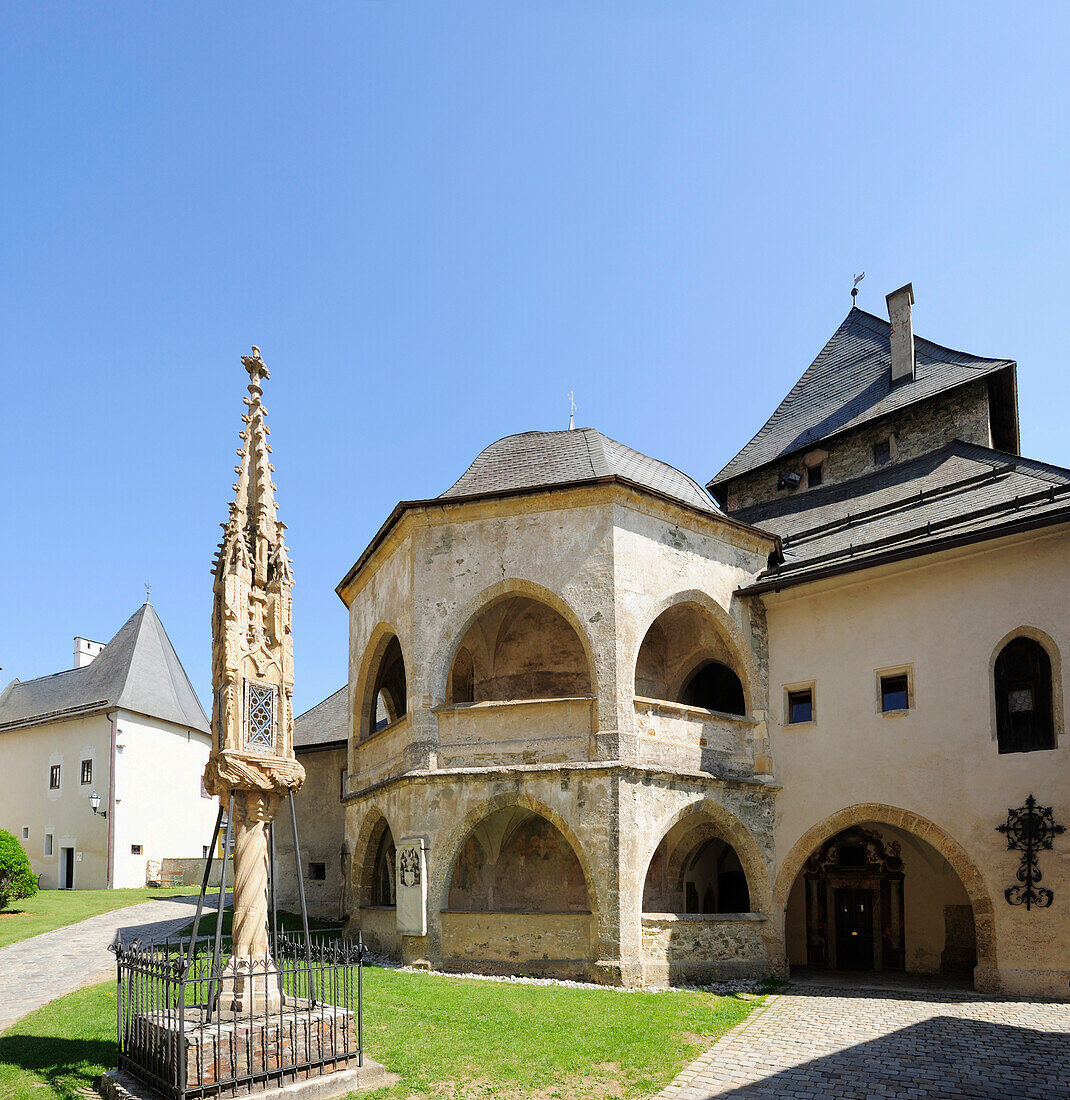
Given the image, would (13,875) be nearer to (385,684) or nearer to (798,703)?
(385,684)

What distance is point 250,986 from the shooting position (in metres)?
8.16

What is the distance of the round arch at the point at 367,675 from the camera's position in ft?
63.4

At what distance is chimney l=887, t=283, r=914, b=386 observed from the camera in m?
23.5

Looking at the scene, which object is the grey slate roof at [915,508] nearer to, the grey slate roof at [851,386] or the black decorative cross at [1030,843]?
the grey slate roof at [851,386]

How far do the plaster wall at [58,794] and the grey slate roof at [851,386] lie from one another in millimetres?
22759

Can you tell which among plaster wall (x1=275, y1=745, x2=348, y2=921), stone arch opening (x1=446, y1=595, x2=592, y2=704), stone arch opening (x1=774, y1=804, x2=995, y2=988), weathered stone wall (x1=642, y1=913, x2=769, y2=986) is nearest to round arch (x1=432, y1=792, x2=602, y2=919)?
weathered stone wall (x1=642, y1=913, x2=769, y2=986)

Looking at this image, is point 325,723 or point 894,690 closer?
point 894,690

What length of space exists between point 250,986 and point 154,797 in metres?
28.2

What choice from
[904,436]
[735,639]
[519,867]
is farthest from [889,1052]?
[904,436]

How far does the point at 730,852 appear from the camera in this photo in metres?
21.0

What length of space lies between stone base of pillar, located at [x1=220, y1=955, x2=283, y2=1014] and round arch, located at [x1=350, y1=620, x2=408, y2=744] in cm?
1044

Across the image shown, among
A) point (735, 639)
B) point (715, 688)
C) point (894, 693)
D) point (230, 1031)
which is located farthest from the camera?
point (715, 688)

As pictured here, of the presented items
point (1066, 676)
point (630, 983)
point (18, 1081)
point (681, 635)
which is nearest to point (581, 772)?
point (630, 983)

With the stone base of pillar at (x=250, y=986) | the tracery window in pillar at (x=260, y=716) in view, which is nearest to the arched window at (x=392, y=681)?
the tracery window in pillar at (x=260, y=716)
